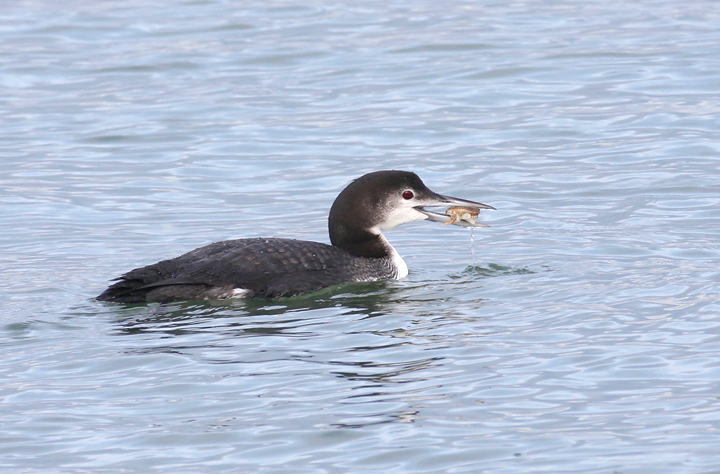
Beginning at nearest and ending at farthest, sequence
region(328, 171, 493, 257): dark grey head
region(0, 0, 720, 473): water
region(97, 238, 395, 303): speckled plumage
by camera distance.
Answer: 1. region(0, 0, 720, 473): water
2. region(97, 238, 395, 303): speckled plumage
3. region(328, 171, 493, 257): dark grey head

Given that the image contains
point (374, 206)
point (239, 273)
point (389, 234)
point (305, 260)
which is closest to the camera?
point (239, 273)

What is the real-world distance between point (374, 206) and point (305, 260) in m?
0.83

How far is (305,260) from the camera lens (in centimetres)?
891

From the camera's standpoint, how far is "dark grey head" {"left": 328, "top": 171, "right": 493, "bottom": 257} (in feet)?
31.0

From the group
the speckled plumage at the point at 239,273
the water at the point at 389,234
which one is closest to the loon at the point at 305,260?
the speckled plumage at the point at 239,273

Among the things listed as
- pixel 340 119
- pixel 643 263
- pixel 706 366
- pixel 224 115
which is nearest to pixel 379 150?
pixel 340 119

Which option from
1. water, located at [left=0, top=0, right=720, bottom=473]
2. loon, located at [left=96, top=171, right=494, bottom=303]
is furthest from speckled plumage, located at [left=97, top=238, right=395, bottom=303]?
water, located at [left=0, top=0, right=720, bottom=473]

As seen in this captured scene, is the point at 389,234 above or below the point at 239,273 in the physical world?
below

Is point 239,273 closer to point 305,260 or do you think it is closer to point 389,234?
point 305,260

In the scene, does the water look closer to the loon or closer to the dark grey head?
the loon

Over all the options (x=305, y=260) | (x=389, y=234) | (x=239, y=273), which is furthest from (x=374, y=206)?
(x=389, y=234)

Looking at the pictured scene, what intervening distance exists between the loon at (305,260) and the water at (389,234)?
149 millimetres

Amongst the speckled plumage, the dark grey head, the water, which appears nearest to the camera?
the water

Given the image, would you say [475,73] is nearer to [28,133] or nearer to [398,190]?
[28,133]
